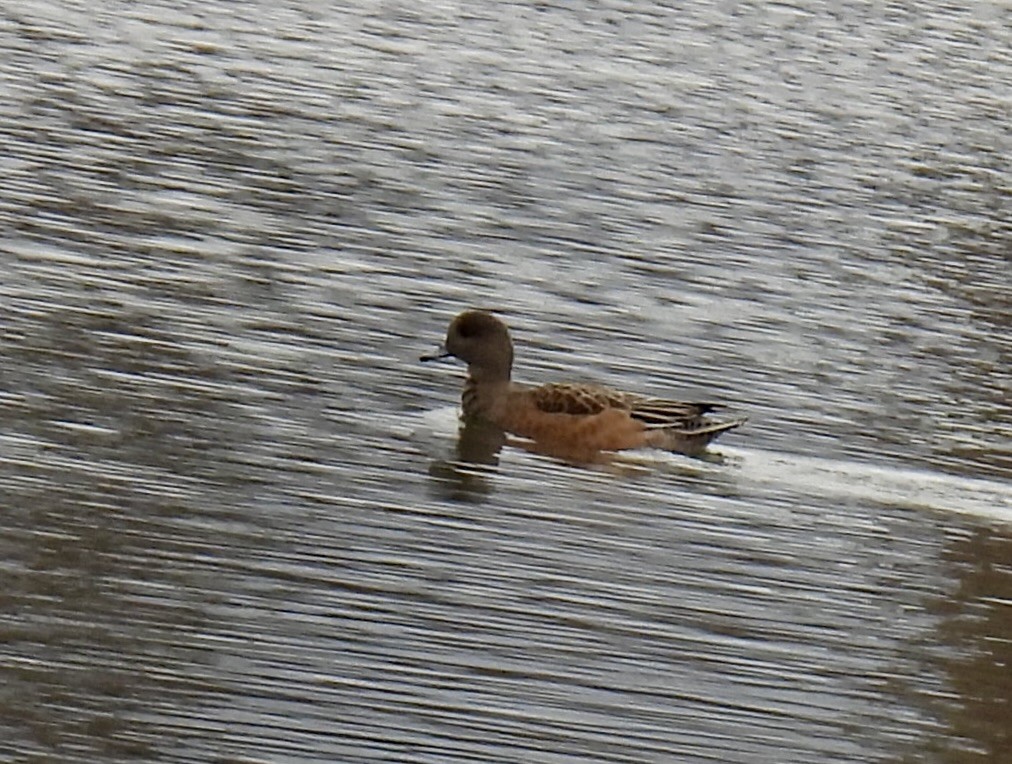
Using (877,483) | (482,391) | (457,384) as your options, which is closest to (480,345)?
(482,391)

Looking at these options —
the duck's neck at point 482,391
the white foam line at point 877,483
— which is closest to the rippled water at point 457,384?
the white foam line at point 877,483

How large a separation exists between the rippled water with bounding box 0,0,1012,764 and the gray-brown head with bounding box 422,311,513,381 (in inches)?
8.9

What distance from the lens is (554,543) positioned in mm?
9008

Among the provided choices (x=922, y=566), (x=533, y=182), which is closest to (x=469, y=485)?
(x=922, y=566)

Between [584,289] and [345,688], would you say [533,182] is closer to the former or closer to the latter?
[584,289]

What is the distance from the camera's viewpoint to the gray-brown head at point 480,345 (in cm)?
1117

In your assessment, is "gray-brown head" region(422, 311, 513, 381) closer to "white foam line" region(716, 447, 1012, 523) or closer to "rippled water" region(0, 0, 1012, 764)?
"rippled water" region(0, 0, 1012, 764)

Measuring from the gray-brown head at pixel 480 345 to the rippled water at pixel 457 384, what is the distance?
23 cm

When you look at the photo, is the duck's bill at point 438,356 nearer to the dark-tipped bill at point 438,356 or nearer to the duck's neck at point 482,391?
the dark-tipped bill at point 438,356

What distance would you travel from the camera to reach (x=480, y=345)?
11211 mm

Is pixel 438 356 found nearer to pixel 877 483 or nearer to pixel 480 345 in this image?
pixel 480 345

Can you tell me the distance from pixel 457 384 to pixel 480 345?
512mm

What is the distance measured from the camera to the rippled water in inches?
291

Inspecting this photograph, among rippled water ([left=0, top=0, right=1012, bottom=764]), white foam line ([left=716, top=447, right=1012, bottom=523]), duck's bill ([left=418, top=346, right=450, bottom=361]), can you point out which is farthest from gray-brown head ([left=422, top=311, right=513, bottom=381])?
white foam line ([left=716, top=447, right=1012, bottom=523])
